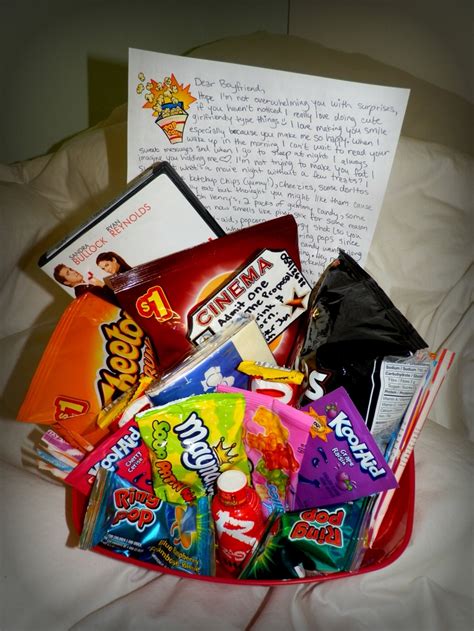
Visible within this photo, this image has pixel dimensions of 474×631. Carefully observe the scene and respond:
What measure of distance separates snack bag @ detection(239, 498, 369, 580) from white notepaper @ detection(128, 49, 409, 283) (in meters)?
0.40

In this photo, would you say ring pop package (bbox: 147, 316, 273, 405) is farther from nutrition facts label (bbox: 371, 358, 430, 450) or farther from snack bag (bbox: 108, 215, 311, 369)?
nutrition facts label (bbox: 371, 358, 430, 450)

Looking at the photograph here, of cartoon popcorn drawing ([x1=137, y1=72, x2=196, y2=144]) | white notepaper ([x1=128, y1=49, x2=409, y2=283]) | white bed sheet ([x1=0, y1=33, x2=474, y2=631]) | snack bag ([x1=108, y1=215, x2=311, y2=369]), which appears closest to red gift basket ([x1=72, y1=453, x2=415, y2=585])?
white bed sheet ([x1=0, y1=33, x2=474, y2=631])

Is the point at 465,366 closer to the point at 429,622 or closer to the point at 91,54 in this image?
the point at 429,622

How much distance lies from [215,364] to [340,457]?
0.67 ft

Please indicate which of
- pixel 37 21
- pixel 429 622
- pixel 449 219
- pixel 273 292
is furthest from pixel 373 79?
pixel 429 622

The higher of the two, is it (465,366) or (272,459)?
(465,366)

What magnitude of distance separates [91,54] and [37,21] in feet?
0.49

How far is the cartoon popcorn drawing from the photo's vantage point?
71cm

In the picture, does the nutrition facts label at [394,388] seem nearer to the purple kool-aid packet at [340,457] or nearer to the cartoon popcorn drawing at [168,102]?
the purple kool-aid packet at [340,457]

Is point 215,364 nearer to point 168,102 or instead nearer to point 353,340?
point 353,340

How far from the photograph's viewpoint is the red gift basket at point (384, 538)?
59 centimetres

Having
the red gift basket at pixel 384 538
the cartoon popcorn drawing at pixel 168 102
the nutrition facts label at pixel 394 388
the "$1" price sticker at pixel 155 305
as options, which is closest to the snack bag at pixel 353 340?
the nutrition facts label at pixel 394 388

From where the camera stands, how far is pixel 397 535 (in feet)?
2.14

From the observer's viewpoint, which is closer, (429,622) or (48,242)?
(429,622)
